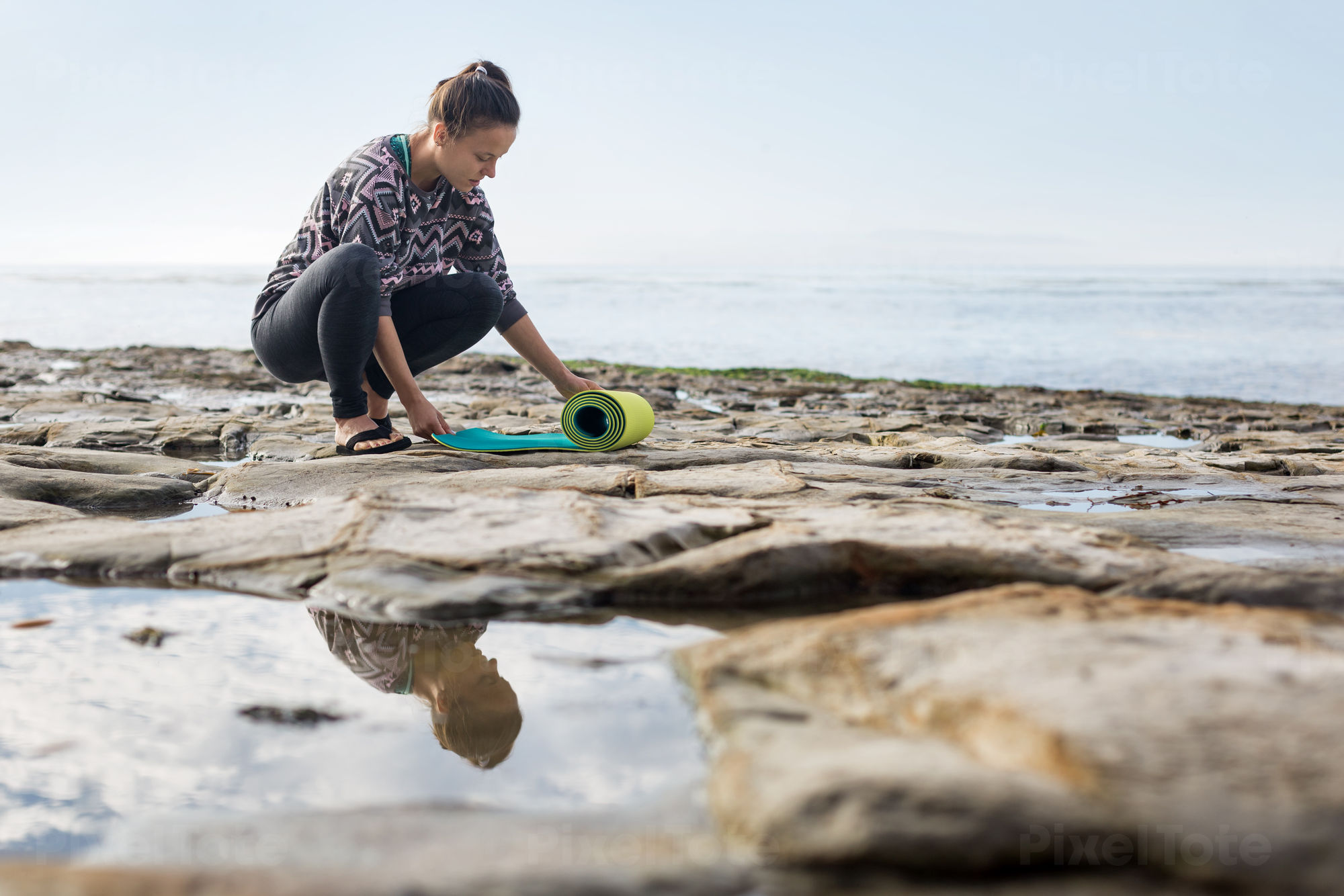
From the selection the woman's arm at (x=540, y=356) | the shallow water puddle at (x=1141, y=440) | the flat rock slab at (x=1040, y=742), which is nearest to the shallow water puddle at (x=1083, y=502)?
the flat rock slab at (x=1040, y=742)

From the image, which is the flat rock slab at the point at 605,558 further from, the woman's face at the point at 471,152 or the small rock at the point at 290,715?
the woman's face at the point at 471,152

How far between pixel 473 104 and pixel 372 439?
4.08 ft

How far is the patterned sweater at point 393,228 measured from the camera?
3602 millimetres

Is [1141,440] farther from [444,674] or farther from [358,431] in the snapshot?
[444,674]

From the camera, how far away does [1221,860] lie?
3.19 feet

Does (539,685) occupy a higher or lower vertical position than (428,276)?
lower

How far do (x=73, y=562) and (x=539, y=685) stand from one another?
1197 millimetres

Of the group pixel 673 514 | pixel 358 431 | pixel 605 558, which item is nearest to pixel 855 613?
pixel 605 558

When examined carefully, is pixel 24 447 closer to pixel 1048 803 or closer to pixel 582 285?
pixel 1048 803

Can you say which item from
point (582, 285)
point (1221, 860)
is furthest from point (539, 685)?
point (582, 285)

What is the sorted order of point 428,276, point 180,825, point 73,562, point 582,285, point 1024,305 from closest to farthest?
point 180,825 → point 73,562 → point 428,276 → point 1024,305 → point 582,285

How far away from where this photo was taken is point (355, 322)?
3.49 metres

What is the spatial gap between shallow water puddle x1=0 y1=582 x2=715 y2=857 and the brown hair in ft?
6.64

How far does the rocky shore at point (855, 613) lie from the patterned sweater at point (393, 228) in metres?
0.74
